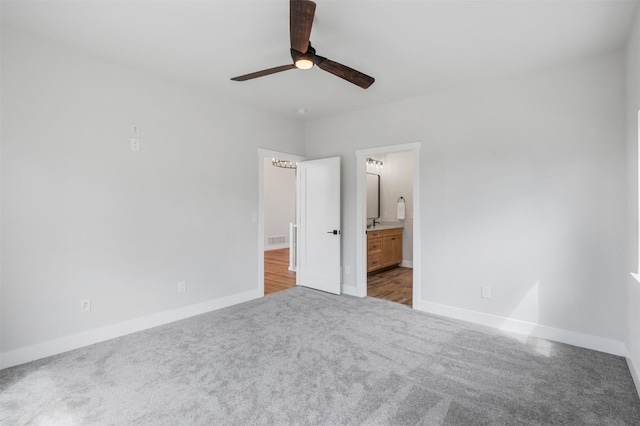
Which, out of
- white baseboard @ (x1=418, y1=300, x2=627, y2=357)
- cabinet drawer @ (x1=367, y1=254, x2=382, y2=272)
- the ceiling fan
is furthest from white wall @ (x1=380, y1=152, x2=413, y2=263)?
the ceiling fan

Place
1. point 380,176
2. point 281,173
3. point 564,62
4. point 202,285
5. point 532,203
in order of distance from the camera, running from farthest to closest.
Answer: point 281,173 → point 380,176 → point 202,285 → point 532,203 → point 564,62

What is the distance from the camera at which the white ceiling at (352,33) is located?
2.13 m

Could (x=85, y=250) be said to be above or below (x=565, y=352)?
above

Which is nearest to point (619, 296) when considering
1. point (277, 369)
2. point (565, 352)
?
point (565, 352)

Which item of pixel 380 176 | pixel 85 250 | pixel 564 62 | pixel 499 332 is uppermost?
pixel 564 62

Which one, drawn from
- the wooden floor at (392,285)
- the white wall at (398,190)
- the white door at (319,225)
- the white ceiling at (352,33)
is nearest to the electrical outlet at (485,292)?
the wooden floor at (392,285)

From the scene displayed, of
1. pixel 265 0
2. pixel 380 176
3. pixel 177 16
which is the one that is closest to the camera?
pixel 265 0

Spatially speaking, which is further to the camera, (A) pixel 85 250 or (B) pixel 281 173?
(B) pixel 281 173

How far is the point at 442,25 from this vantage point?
2.32m

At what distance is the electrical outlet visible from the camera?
329 centimetres

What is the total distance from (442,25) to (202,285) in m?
3.55

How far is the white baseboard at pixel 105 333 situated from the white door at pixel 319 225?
4.08ft

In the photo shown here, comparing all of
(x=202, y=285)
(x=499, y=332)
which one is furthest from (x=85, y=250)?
(x=499, y=332)

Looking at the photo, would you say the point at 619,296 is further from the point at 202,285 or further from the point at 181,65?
the point at 181,65
